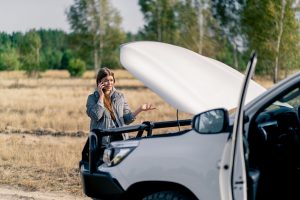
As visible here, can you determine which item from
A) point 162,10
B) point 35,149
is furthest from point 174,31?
point 35,149

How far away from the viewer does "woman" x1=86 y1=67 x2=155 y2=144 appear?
692cm

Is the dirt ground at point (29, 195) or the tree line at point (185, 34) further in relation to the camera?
the tree line at point (185, 34)

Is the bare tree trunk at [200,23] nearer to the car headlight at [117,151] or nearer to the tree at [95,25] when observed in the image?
the tree at [95,25]

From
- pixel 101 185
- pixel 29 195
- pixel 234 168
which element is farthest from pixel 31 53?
pixel 234 168

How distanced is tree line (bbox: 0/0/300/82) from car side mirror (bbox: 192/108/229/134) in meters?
19.5

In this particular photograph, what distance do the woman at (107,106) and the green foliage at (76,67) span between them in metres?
60.6

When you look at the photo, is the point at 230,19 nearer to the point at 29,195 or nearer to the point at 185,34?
the point at 185,34

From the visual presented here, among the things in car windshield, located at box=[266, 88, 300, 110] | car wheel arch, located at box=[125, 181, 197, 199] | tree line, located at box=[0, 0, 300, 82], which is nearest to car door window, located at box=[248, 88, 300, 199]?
car windshield, located at box=[266, 88, 300, 110]

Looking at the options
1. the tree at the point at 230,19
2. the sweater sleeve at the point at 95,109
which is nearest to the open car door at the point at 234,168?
the sweater sleeve at the point at 95,109

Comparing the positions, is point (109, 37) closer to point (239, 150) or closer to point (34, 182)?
point (34, 182)

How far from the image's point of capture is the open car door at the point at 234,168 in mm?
4113

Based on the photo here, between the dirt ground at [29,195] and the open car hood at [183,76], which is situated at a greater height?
the open car hood at [183,76]

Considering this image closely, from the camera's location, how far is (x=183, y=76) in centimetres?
524

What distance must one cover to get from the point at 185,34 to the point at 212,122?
5246 centimetres
